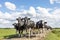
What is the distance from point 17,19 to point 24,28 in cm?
359

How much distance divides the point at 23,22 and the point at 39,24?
19.9m

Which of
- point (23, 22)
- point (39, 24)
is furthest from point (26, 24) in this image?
point (39, 24)

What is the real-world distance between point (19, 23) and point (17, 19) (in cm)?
182

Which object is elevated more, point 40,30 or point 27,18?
point 27,18

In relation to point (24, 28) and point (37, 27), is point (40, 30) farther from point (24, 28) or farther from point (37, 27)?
point (24, 28)

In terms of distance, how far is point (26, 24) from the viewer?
Result: 171ft

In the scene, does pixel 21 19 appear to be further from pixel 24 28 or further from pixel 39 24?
pixel 39 24

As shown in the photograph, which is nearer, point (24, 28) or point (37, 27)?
point (24, 28)

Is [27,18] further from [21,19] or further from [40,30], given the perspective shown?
[40,30]

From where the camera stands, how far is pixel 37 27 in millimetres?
71875

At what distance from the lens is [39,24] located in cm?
7144

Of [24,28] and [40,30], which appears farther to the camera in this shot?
[40,30]

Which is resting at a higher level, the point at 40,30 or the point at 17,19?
the point at 17,19

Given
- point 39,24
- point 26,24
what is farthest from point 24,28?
point 39,24
